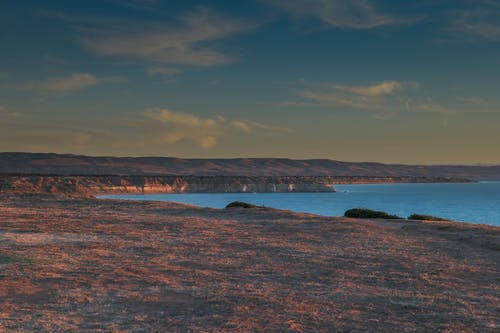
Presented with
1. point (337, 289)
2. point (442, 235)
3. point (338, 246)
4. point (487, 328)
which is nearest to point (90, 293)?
point (337, 289)

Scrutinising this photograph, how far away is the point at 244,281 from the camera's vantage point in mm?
13703

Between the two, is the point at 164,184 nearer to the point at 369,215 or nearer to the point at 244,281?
the point at 369,215

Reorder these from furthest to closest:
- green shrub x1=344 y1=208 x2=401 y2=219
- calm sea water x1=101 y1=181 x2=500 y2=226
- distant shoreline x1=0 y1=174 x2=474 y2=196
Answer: distant shoreline x1=0 y1=174 x2=474 y2=196 < calm sea water x1=101 y1=181 x2=500 y2=226 < green shrub x1=344 y1=208 x2=401 y2=219

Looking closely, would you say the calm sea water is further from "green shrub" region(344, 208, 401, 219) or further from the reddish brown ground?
the reddish brown ground

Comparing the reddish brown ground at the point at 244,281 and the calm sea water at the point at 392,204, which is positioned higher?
the reddish brown ground at the point at 244,281

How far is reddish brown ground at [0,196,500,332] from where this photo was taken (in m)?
9.86

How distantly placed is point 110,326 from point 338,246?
44.8ft

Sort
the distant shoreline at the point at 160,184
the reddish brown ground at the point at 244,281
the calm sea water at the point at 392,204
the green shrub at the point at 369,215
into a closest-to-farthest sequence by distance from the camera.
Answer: the reddish brown ground at the point at 244,281
the green shrub at the point at 369,215
the calm sea water at the point at 392,204
the distant shoreline at the point at 160,184

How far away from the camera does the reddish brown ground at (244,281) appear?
32.3ft

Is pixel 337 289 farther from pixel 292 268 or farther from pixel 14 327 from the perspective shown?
pixel 14 327

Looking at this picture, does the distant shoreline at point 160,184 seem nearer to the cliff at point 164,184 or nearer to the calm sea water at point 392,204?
the cliff at point 164,184

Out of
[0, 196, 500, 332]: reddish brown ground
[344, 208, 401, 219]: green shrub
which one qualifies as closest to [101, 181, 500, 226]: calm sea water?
[344, 208, 401, 219]: green shrub

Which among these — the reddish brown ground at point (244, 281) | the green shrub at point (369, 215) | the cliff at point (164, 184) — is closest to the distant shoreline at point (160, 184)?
the cliff at point (164, 184)

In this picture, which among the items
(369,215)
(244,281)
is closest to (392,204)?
(369,215)
